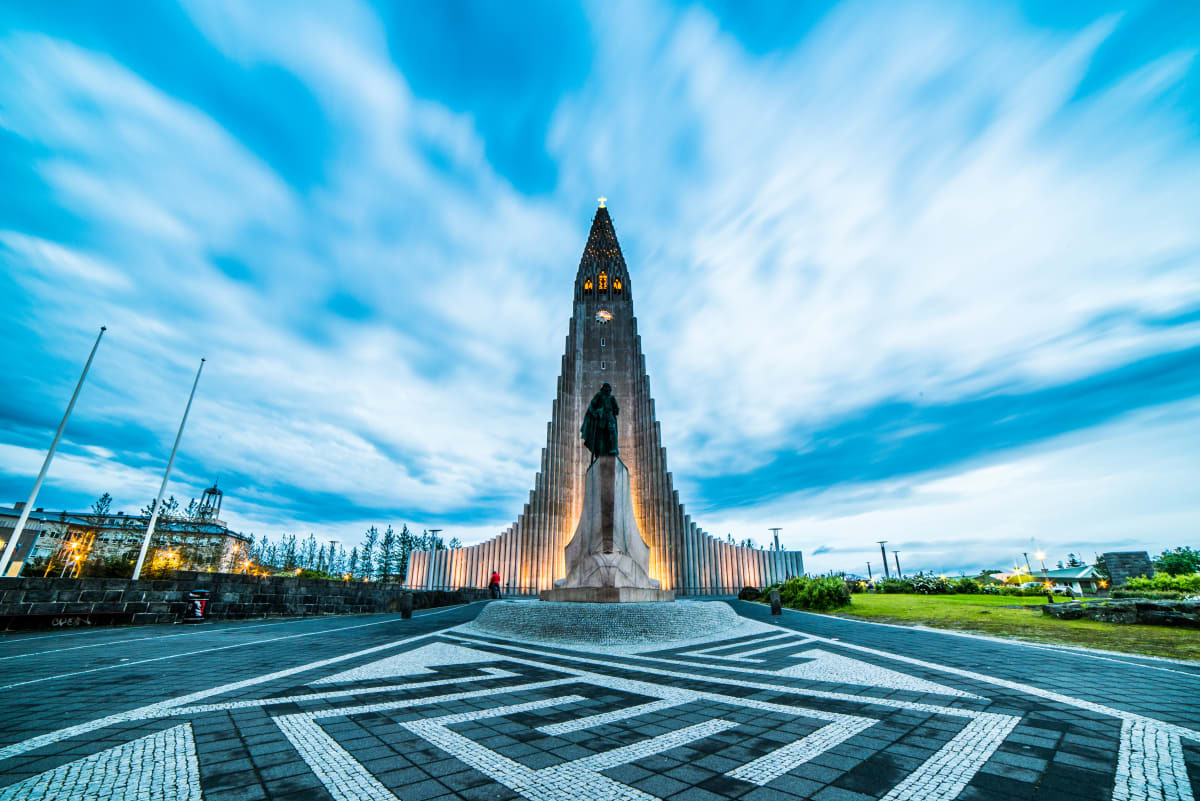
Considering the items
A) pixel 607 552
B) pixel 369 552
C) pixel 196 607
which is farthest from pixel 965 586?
pixel 369 552

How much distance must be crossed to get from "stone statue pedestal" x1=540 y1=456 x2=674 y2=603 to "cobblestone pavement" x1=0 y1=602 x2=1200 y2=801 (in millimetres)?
5927

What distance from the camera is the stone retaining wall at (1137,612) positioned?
10.2m

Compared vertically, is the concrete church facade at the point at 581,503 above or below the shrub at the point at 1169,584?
above

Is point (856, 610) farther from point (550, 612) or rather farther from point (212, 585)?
point (212, 585)

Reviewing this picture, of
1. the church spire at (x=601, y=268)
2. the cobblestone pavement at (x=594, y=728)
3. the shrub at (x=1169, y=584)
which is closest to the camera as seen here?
the cobblestone pavement at (x=594, y=728)

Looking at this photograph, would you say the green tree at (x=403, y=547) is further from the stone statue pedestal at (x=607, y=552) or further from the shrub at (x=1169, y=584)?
the shrub at (x=1169, y=584)

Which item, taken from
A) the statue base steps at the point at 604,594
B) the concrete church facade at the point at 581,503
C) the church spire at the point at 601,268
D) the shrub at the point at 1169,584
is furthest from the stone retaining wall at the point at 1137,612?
the church spire at the point at 601,268

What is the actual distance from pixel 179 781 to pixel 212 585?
1368cm

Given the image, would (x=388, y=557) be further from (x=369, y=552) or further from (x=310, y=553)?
(x=310, y=553)

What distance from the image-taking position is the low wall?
948cm

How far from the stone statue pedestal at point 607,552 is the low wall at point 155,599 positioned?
8.53 metres

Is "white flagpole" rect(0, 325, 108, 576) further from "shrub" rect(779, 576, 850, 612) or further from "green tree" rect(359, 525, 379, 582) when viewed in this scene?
"green tree" rect(359, 525, 379, 582)

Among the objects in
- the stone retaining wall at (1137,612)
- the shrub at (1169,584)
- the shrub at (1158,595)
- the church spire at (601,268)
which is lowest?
the stone retaining wall at (1137,612)

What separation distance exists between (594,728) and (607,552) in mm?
9995
